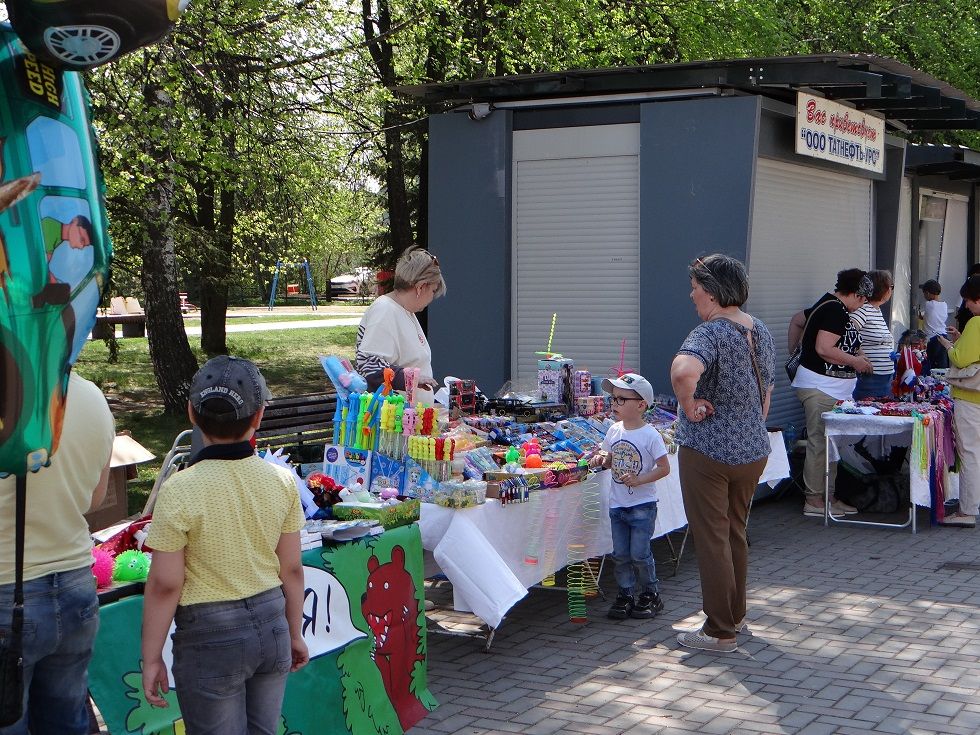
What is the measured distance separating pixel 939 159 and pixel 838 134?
13.7 ft

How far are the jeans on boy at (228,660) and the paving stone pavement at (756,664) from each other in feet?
5.97

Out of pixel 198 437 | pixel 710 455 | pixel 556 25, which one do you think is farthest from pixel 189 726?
pixel 556 25

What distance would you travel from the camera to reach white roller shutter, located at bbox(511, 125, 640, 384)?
973 cm

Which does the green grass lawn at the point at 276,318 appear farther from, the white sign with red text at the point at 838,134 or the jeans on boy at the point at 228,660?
the jeans on boy at the point at 228,660

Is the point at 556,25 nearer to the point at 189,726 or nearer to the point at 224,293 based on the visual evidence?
the point at 224,293

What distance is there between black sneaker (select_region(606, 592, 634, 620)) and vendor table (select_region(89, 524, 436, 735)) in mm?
1672

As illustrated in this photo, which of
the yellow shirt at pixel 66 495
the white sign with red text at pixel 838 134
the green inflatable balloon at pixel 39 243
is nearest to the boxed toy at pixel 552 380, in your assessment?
the white sign with red text at pixel 838 134

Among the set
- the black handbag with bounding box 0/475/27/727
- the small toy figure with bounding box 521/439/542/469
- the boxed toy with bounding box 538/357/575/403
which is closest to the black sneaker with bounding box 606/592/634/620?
the small toy figure with bounding box 521/439/542/469

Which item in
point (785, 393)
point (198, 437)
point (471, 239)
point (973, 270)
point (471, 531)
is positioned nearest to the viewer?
point (198, 437)

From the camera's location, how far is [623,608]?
661cm

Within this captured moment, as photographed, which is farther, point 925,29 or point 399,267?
point 925,29

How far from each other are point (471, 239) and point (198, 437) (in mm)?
6033

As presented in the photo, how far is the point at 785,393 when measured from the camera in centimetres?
1110

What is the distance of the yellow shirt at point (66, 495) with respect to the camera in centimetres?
320
